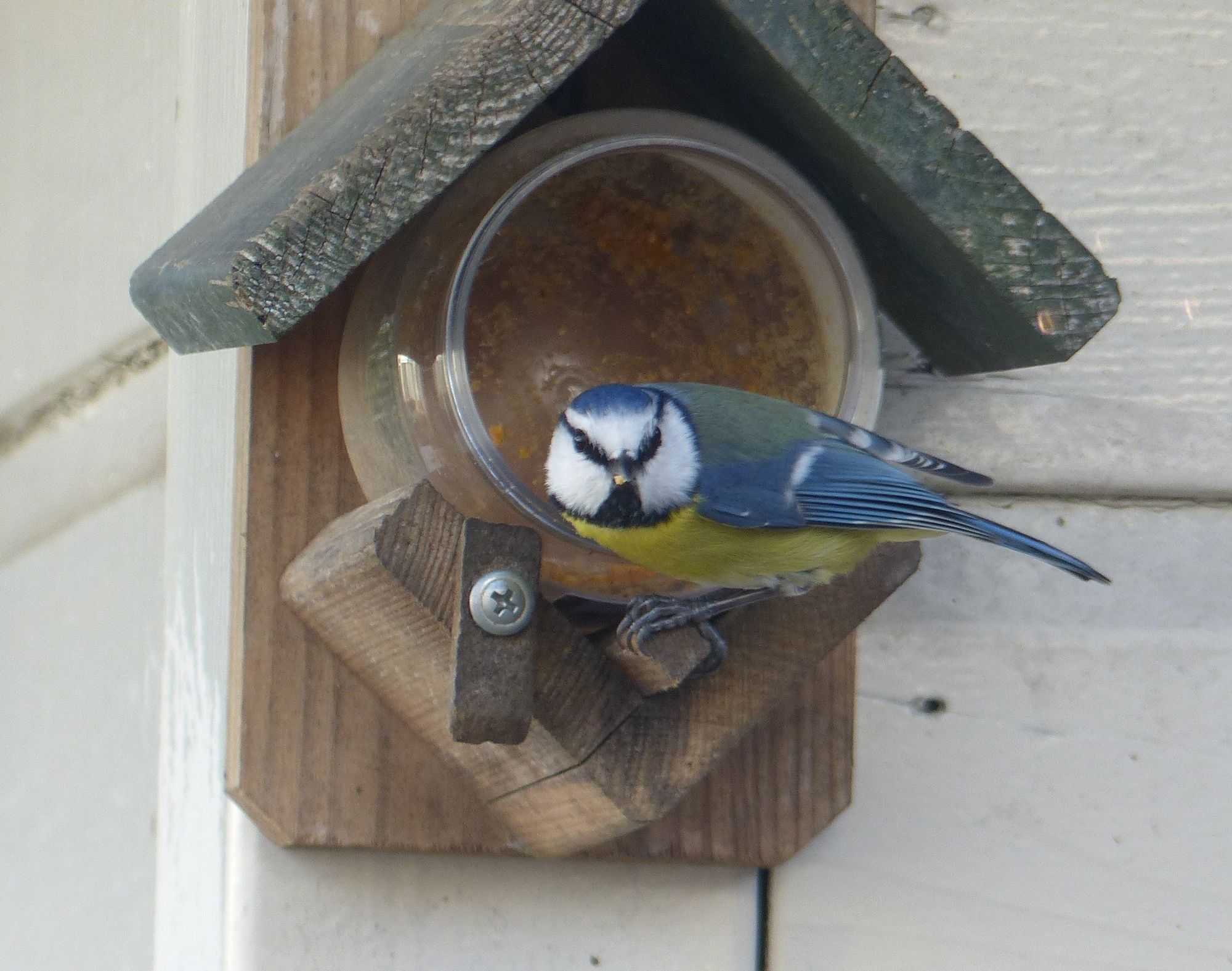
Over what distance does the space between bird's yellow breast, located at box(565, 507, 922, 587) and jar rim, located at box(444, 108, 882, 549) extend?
47 millimetres

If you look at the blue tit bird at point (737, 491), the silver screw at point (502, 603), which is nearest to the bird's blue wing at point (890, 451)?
Result: the blue tit bird at point (737, 491)

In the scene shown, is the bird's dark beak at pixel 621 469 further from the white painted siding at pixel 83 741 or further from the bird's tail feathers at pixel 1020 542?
the white painted siding at pixel 83 741

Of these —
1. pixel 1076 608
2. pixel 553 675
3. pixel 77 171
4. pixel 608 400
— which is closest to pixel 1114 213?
pixel 1076 608

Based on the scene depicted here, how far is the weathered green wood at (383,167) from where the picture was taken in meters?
1.02

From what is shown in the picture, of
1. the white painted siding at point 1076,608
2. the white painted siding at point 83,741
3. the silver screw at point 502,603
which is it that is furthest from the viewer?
the white painted siding at point 83,741

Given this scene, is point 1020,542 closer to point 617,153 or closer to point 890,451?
point 890,451

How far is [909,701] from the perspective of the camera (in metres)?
1.40

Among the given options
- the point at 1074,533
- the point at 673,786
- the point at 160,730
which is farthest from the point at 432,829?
the point at 1074,533

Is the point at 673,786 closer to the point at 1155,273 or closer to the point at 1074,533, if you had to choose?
the point at 1074,533

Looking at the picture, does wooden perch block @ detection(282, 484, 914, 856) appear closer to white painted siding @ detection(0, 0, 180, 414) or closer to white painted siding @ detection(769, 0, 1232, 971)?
white painted siding @ detection(769, 0, 1232, 971)

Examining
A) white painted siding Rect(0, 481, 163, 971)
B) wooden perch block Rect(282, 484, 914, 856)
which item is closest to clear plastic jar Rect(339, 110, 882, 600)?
wooden perch block Rect(282, 484, 914, 856)

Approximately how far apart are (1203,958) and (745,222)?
807 mm

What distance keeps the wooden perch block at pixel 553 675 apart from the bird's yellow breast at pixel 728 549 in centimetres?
4

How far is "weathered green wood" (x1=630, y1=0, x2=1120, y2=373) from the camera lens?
110cm
